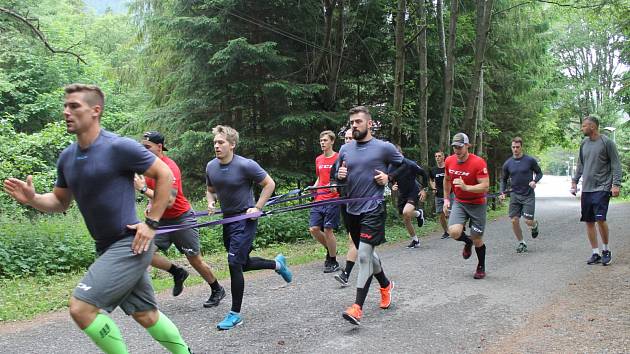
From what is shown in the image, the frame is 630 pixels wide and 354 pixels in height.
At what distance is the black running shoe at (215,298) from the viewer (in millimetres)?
6921

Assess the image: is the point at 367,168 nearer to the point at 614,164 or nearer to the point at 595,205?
the point at 595,205

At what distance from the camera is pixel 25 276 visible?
9344 mm

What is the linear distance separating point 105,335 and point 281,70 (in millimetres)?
12938

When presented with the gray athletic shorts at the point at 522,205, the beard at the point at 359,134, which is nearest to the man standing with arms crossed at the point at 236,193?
the beard at the point at 359,134

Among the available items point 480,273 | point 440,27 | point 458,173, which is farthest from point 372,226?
point 440,27

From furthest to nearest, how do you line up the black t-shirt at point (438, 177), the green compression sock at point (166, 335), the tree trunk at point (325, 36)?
1. the tree trunk at point (325, 36)
2. the black t-shirt at point (438, 177)
3. the green compression sock at point (166, 335)

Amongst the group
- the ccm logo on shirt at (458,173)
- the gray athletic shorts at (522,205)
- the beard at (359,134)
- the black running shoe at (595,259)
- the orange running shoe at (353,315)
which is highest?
the beard at (359,134)

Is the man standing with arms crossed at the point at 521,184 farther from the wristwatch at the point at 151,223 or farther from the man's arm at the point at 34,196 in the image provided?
the man's arm at the point at 34,196

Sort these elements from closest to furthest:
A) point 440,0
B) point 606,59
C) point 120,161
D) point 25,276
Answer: point 120,161 → point 25,276 → point 440,0 → point 606,59

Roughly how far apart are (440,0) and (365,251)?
1407 cm

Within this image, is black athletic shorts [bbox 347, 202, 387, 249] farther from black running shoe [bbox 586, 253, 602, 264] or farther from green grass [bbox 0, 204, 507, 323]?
black running shoe [bbox 586, 253, 602, 264]

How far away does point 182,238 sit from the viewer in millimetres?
6723

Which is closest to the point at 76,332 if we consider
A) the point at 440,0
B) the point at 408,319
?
the point at 408,319

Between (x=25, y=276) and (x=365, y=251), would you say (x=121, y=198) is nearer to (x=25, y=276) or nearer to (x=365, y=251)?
(x=365, y=251)
